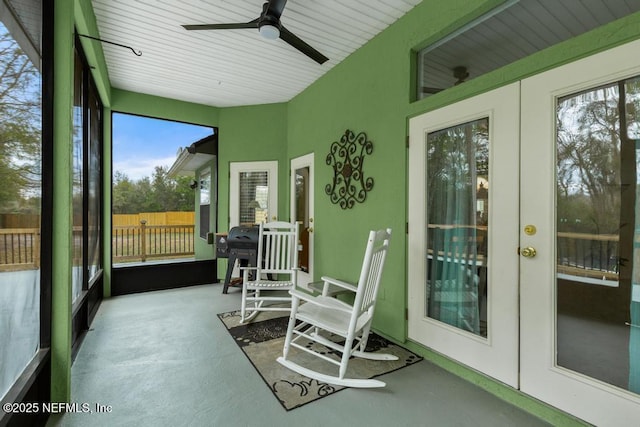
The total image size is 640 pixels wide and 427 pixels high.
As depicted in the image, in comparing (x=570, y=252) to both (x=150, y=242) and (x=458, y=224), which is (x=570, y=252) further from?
(x=150, y=242)

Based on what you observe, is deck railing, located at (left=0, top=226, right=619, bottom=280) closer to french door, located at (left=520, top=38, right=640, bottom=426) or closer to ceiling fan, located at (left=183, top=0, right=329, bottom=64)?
french door, located at (left=520, top=38, right=640, bottom=426)

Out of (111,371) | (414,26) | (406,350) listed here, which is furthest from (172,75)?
(406,350)

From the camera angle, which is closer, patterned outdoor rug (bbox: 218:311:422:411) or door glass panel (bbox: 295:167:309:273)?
patterned outdoor rug (bbox: 218:311:422:411)

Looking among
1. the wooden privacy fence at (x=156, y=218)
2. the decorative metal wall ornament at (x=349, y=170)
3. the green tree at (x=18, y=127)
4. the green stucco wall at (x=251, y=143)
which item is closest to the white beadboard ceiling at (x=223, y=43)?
the green stucco wall at (x=251, y=143)

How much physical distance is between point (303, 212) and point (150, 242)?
2.85 m

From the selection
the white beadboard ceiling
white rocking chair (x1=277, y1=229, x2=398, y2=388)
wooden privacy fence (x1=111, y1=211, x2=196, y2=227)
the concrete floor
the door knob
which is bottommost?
the concrete floor

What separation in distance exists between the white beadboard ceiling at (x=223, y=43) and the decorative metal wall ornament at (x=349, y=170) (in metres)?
1.05

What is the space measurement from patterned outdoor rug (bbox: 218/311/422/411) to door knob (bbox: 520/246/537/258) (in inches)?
48.4

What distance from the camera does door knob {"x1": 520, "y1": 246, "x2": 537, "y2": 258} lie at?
1752 mm

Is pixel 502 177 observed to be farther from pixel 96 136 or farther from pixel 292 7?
pixel 96 136

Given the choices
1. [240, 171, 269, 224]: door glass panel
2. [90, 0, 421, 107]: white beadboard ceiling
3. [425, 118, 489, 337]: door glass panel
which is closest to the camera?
[425, 118, 489, 337]: door glass panel

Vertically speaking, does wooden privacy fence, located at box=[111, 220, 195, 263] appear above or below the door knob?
below

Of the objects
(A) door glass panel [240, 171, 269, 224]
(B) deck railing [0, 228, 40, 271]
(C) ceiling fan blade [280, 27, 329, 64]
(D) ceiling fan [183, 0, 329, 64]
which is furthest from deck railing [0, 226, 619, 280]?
(A) door glass panel [240, 171, 269, 224]

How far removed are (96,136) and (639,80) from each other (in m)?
5.11
